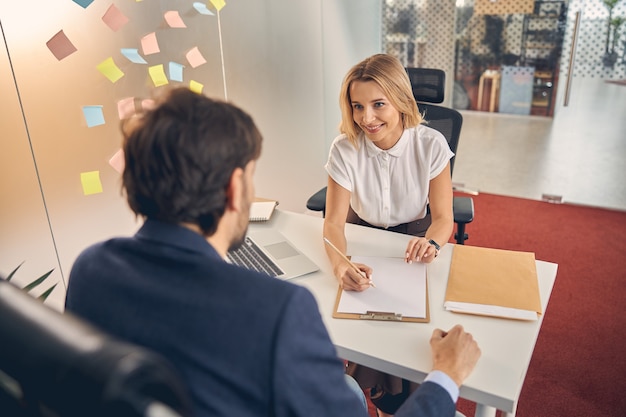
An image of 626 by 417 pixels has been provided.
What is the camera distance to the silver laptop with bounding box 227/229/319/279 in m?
1.63

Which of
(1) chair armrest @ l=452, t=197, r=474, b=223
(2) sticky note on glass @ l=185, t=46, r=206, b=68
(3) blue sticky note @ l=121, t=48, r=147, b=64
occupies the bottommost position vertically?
(1) chair armrest @ l=452, t=197, r=474, b=223

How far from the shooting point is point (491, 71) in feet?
12.5

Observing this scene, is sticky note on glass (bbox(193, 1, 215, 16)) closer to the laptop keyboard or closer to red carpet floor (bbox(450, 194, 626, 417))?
the laptop keyboard

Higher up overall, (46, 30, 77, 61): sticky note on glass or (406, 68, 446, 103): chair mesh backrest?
(46, 30, 77, 61): sticky note on glass

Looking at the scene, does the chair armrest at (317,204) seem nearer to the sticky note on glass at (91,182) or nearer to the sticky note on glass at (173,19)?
the sticky note on glass at (91,182)

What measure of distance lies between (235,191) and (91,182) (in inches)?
60.9

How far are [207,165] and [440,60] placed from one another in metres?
3.43

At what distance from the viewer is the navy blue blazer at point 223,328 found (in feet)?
2.55

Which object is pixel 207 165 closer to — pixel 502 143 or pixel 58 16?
pixel 58 16

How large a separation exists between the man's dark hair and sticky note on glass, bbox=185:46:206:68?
178cm

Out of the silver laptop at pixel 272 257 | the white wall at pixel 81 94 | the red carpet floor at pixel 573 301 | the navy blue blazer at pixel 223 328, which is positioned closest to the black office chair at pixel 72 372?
the navy blue blazer at pixel 223 328

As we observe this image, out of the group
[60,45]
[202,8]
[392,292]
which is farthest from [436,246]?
[202,8]

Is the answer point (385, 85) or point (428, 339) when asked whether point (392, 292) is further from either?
point (385, 85)

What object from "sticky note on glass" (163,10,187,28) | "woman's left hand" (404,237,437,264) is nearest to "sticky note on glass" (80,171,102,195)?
"sticky note on glass" (163,10,187,28)
